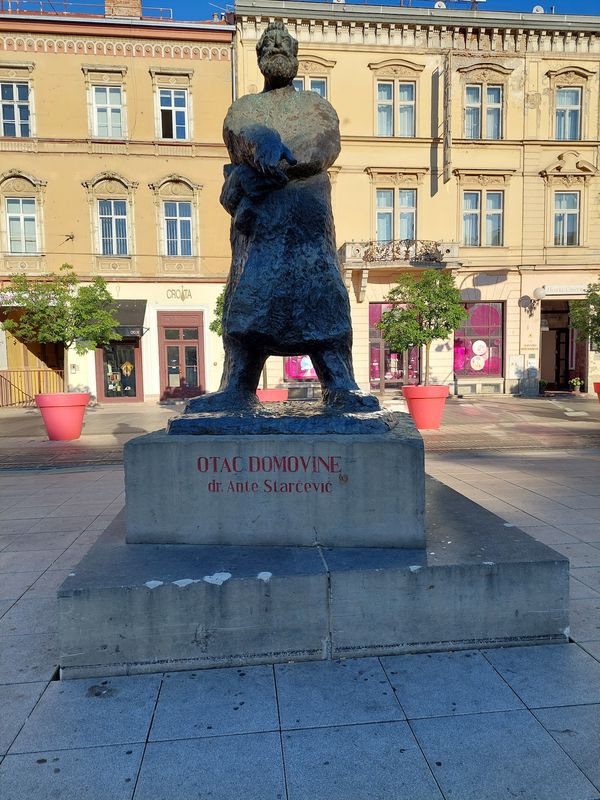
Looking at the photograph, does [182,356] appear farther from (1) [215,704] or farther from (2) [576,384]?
(1) [215,704]

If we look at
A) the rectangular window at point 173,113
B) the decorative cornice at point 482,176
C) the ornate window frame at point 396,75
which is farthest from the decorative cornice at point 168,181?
the decorative cornice at point 482,176

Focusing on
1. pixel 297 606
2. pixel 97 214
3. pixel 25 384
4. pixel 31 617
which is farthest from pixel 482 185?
pixel 31 617

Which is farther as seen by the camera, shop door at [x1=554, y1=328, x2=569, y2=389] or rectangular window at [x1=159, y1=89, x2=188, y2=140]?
shop door at [x1=554, y1=328, x2=569, y2=389]

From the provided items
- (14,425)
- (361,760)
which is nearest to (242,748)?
(361,760)

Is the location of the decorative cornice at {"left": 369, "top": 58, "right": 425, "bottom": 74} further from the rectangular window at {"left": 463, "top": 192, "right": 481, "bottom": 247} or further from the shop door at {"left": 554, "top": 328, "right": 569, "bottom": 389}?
the shop door at {"left": 554, "top": 328, "right": 569, "bottom": 389}

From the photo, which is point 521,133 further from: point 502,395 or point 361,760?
point 361,760

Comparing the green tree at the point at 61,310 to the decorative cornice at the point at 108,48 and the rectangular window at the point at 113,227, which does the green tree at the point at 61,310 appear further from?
the decorative cornice at the point at 108,48

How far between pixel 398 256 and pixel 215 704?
1912 cm

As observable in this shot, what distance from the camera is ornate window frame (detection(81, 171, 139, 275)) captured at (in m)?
19.8

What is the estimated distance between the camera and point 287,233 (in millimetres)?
3215

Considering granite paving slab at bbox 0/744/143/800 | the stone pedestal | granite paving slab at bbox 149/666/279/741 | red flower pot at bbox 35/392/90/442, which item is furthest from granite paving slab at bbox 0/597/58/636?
red flower pot at bbox 35/392/90/442

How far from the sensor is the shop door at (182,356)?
67.2 feet

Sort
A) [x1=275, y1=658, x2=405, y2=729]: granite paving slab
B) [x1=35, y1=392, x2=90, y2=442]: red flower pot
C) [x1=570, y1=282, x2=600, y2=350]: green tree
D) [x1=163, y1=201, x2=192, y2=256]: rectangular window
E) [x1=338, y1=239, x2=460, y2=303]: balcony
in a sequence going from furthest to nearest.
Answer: [x1=163, y1=201, x2=192, y2=256]: rectangular window, [x1=338, y1=239, x2=460, y2=303]: balcony, [x1=570, y1=282, x2=600, y2=350]: green tree, [x1=35, y1=392, x2=90, y2=442]: red flower pot, [x1=275, y1=658, x2=405, y2=729]: granite paving slab

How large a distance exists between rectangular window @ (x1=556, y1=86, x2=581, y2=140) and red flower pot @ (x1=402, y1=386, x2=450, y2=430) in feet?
50.4
